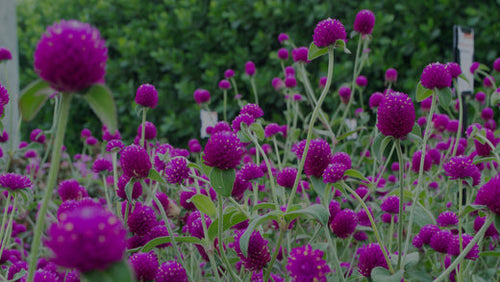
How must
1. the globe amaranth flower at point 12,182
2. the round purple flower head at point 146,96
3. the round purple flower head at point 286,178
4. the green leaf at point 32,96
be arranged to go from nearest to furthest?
1. the green leaf at point 32,96
2. the globe amaranth flower at point 12,182
3. the round purple flower head at point 286,178
4. the round purple flower head at point 146,96

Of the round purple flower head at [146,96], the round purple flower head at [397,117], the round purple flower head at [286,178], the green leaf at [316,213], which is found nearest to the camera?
the green leaf at [316,213]

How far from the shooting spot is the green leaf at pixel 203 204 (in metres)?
0.79

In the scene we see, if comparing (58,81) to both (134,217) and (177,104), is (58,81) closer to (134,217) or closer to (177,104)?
(134,217)

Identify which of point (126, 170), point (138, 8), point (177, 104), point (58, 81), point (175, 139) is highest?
point (138, 8)

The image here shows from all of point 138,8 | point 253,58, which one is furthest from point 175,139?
point 138,8

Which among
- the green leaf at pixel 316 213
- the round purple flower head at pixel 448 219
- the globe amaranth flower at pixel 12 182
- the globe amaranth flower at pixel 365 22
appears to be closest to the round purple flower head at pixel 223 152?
the green leaf at pixel 316 213

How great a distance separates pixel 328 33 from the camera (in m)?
0.90

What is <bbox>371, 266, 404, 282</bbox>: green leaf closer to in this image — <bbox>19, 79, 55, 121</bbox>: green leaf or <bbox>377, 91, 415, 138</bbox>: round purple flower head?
<bbox>377, 91, 415, 138</bbox>: round purple flower head

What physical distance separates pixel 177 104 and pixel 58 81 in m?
3.88

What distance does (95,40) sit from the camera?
1.61 feet

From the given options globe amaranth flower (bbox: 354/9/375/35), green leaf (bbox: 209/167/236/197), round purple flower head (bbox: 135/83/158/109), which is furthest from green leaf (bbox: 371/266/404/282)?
globe amaranth flower (bbox: 354/9/375/35)

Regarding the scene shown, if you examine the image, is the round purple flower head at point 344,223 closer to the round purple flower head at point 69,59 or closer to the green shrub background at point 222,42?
the round purple flower head at point 69,59

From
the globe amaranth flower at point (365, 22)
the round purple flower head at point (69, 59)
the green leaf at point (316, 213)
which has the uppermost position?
the globe amaranth flower at point (365, 22)

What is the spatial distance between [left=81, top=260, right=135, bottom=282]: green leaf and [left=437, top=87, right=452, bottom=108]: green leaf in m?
0.78
